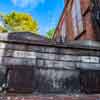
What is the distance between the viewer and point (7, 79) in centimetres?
405

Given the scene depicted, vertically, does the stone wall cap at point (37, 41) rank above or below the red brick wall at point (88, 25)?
below

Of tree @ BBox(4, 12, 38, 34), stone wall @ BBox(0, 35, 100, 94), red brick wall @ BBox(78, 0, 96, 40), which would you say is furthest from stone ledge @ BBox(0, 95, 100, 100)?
tree @ BBox(4, 12, 38, 34)

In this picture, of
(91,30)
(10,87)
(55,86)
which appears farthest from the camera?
(91,30)

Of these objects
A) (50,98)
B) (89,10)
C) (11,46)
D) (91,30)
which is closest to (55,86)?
(50,98)

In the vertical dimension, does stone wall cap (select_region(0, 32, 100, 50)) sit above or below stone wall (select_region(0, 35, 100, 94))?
above

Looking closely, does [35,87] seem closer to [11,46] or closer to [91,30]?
[11,46]

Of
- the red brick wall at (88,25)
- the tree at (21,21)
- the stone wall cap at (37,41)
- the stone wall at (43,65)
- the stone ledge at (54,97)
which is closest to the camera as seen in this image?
the stone ledge at (54,97)

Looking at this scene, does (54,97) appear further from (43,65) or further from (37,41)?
(37,41)

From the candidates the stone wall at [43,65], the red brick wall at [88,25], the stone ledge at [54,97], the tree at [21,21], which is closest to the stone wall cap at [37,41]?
the stone wall at [43,65]

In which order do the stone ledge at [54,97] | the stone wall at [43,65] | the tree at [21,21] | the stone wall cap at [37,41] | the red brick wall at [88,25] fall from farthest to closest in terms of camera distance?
the tree at [21,21]
the red brick wall at [88,25]
the stone wall cap at [37,41]
the stone wall at [43,65]
the stone ledge at [54,97]

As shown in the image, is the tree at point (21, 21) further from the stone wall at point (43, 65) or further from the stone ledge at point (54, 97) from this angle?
the stone ledge at point (54, 97)

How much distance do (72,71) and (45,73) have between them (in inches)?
30.9

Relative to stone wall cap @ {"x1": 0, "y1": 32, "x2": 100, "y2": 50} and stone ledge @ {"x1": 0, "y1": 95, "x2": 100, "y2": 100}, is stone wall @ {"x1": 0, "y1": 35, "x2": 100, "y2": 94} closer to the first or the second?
stone wall cap @ {"x1": 0, "y1": 32, "x2": 100, "y2": 50}

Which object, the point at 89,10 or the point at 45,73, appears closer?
the point at 45,73
